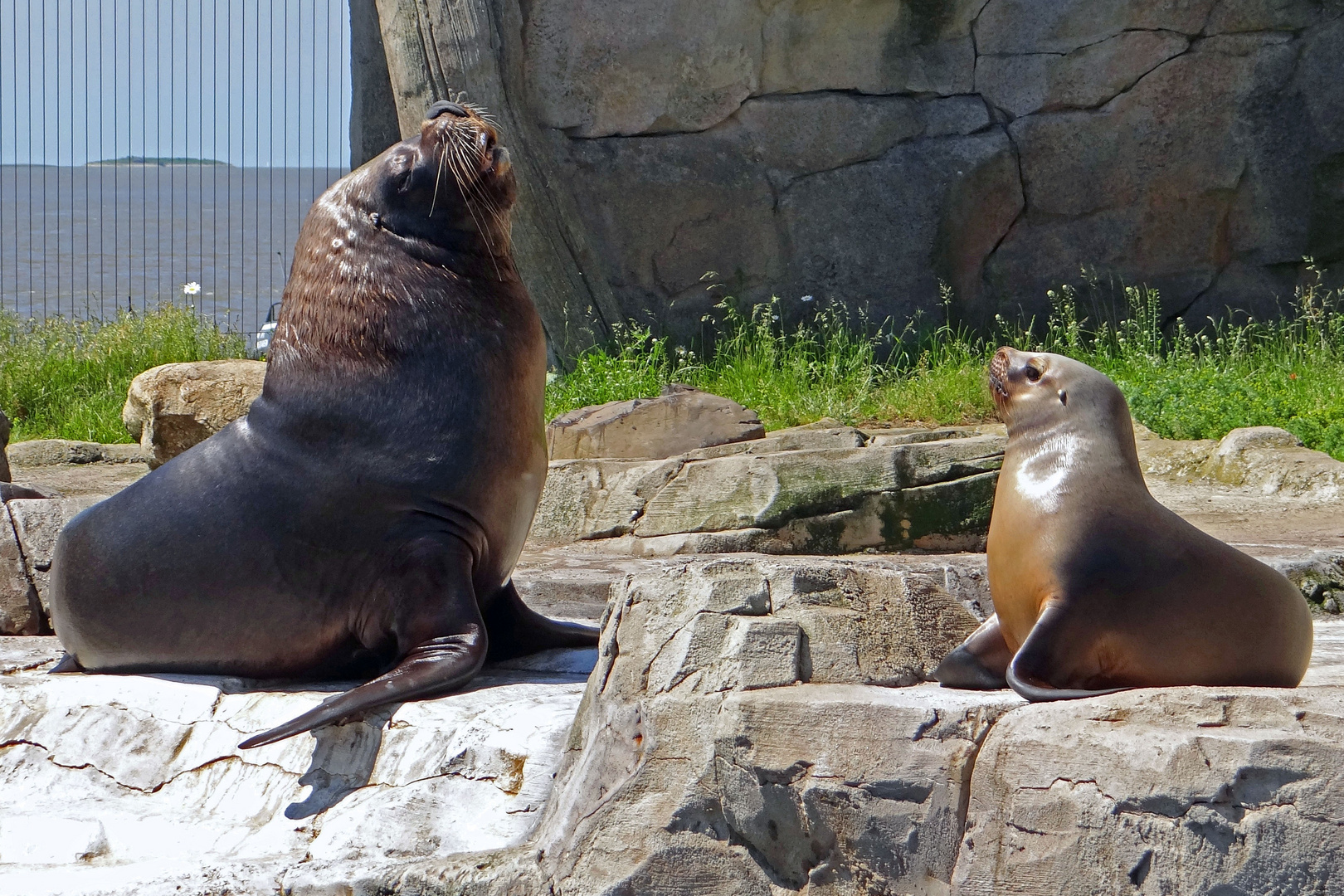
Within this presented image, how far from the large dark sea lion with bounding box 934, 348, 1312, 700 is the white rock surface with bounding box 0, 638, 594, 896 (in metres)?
0.95

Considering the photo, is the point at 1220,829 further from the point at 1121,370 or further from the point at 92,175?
the point at 92,175

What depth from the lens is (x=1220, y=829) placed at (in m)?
2.12

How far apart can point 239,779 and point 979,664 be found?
1.60 metres

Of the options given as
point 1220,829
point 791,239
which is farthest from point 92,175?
point 1220,829

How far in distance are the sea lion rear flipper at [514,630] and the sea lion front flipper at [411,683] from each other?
0.37 meters

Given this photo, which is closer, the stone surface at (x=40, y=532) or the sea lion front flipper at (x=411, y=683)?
the sea lion front flipper at (x=411, y=683)

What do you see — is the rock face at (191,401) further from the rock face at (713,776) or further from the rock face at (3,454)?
the rock face at (713,776)

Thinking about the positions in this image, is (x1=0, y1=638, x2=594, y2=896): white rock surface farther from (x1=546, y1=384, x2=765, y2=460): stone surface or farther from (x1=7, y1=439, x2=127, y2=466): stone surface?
(x1=7, y1=439, x2=127, y2=466): stone surface

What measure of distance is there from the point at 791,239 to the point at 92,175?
10830 centimetres

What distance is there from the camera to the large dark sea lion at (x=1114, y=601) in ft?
9.28

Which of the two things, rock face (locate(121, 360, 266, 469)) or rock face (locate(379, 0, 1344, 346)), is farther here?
rock face (locate(379, 0, 1344, 346))

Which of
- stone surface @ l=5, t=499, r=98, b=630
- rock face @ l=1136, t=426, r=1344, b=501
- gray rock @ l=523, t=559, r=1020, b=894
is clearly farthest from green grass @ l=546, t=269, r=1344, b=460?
gray rock @ l=523, t=559, r=1020, b=894

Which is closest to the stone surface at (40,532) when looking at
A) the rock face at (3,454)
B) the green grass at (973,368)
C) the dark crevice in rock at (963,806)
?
the rock face at (3,454)

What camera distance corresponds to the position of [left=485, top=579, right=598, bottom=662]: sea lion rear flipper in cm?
361
